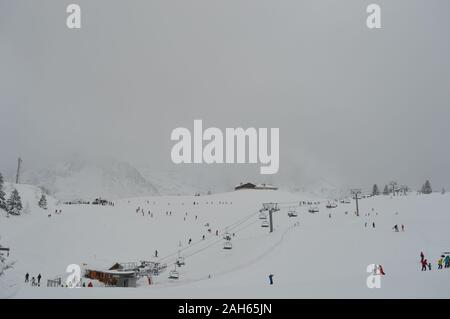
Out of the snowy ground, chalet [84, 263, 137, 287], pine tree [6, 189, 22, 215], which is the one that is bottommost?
chalet [84, 263, 137, 287]

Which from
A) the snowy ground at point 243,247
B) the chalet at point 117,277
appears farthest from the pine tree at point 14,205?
the chalet at point 117,277

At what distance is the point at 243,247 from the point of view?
43.2 metres

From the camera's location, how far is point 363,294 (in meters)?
15.2

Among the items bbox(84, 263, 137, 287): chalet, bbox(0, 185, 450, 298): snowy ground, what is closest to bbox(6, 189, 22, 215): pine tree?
bbox(0, 185, 450, 298): snowy ground

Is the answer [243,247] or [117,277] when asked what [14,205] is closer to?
[117,277]

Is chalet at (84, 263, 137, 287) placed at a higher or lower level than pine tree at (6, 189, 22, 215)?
lower

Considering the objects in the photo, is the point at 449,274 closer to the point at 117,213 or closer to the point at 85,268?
the point at 85,268

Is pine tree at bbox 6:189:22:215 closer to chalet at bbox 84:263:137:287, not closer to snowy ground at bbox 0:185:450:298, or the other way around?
snowy ground at bbox 0:185:450:298

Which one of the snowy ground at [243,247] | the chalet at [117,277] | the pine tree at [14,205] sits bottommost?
the chalet at [117,277]

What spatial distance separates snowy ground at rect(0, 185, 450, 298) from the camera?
17.1m

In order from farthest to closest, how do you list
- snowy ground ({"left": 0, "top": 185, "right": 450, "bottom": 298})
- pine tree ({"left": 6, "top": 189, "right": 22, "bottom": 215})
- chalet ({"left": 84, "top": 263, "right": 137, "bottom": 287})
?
pine tree ({"left": 6, "top": 189, "right": 22, "bottom": 215})
chalet ({"left": 84, "top": 263, "right": 137, "bottom": 287})
snowy ground ({"left": 0, "top": 185, "right": 450, "bottom": 298})

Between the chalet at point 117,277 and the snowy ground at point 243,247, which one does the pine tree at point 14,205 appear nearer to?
A: the snowy ground at point 243,247

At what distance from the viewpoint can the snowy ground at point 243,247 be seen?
17125 millimetres
